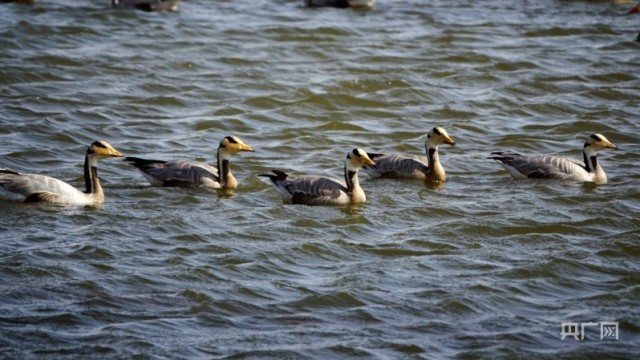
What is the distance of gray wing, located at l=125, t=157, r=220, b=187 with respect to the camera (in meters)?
15.3

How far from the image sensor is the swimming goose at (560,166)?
15883 millimetres

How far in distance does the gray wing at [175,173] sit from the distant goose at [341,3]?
13.8 meters

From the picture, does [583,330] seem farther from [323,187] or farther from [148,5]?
[148,5]

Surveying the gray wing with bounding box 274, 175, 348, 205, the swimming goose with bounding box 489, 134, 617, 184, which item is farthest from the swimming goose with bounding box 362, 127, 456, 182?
the gray wing with bounding box 274, 175, 348, 205

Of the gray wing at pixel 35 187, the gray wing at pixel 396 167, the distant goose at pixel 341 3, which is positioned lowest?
the gray wing at pixel 396 167

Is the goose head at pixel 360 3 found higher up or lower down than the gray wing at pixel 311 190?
higher up

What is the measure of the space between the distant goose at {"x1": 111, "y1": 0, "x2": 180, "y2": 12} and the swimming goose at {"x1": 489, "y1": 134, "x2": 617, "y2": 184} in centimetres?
1335

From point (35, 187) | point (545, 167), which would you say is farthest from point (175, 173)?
point (545, 167)

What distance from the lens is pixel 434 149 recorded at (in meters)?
16.1

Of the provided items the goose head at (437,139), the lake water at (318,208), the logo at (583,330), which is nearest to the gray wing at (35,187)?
the lake water at (318,208)

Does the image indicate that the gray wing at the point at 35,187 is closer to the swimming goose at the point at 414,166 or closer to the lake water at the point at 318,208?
the lake water at the point at 318,208

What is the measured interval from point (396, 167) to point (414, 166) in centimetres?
25

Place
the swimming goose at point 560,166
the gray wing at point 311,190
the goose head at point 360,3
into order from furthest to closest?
the goose head at point 360,3 < the swimming goose at point 560,166 < the gray wing at point 311,190

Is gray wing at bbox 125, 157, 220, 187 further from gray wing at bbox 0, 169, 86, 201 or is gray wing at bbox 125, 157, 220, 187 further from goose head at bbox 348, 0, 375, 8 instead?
goose head at bbox 348, 0, 375, 8
